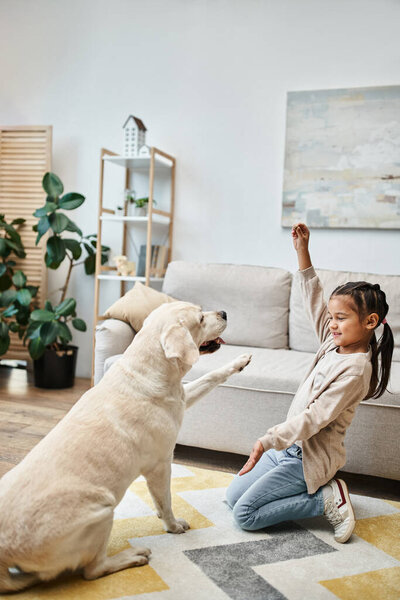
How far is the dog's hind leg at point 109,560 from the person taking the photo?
1.53m

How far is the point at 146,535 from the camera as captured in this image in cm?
189

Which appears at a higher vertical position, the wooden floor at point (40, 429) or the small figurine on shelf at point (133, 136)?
the small figurine on shelf at point (133, 136)

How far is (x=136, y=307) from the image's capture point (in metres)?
3.11

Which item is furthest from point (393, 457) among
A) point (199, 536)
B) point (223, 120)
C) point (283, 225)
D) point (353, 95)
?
point (223, 120)

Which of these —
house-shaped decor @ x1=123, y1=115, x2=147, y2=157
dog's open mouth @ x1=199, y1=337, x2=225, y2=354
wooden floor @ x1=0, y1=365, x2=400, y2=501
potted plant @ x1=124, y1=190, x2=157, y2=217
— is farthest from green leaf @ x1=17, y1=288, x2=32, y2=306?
dog's open mouth @ x1=199, y1=337, x2=225, y2=354

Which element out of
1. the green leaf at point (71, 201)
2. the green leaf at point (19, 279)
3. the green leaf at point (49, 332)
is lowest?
the green leaf at point (49, 332)

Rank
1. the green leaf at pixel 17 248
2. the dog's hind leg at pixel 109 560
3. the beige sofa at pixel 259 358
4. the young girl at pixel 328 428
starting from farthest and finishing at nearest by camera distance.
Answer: the green leaf at pixel 17 248
the beige sofa at pixel 259 358
the young girl at pixel 328 428
the dog's hind leg at pixel 109 560

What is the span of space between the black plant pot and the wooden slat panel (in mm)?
418

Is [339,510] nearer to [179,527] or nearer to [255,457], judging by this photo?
[255,457]

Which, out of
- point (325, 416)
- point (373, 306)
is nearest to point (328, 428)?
point (325, 416)

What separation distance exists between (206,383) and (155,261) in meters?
2.13

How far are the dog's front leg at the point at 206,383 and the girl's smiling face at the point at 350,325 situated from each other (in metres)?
0.33

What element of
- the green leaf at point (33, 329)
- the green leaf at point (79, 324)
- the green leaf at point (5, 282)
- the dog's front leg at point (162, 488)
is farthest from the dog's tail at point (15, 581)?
the green leaf at point (5, 282)

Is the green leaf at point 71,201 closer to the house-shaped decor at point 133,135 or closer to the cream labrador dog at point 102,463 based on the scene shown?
the house-shaped decor at point 133,135
